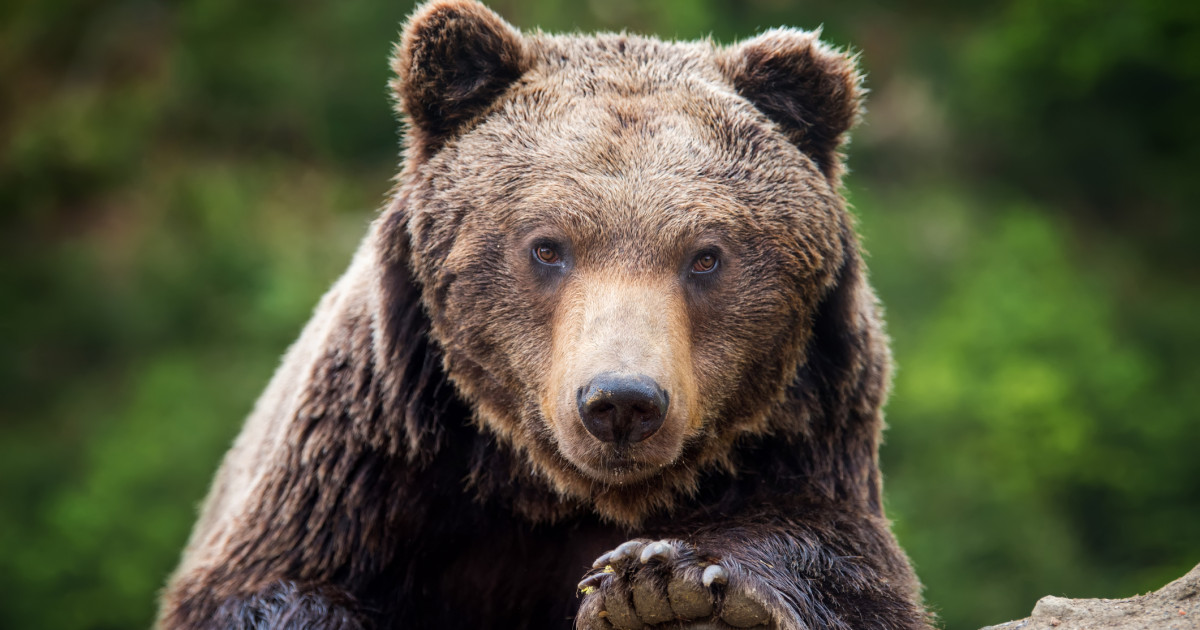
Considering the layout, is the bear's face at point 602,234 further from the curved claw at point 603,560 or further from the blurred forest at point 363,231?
the blurred forest at point 363,231

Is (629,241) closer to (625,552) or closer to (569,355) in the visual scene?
(569,355)

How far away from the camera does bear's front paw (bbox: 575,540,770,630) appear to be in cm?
317

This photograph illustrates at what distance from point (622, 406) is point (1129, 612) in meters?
1.48

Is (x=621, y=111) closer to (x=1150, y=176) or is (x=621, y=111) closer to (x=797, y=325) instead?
(x=797, y=325)

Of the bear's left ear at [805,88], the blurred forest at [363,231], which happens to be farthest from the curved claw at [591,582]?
the blurred forest at [363,231]

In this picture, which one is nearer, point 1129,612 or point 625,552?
point 625,552

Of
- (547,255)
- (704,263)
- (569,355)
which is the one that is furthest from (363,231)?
(569,355)

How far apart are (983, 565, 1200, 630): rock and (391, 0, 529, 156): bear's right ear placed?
2217mm

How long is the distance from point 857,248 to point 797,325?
1.25ft

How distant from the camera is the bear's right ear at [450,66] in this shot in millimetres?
3881

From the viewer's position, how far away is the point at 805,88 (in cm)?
405

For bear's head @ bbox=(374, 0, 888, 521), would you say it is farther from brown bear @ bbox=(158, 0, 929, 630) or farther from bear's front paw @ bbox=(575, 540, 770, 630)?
bear's front paw @ bbox=(575, 540, 770, 630)

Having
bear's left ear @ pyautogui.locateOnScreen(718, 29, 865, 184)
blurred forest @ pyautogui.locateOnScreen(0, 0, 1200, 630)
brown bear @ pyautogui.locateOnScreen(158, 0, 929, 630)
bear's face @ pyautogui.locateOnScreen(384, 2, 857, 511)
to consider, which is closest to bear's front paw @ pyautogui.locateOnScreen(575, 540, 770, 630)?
brown bear @ pyautogui.locateOnScreen(158, 0, 929, 630)

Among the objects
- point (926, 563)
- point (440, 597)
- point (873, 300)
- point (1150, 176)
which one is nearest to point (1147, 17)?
point (1150, 176)
